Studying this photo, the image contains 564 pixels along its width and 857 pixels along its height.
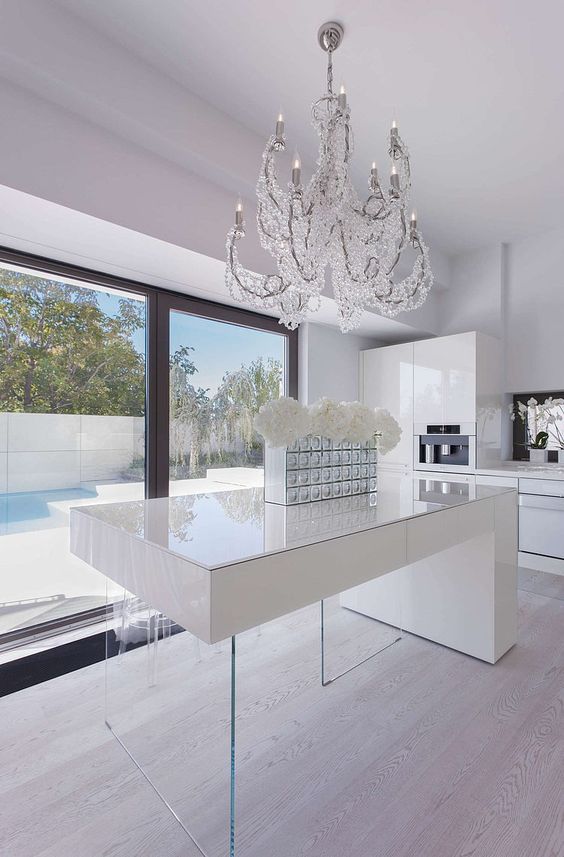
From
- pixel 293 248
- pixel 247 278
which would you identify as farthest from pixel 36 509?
pixel 293 248

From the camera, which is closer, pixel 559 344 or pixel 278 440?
pixel 278 440

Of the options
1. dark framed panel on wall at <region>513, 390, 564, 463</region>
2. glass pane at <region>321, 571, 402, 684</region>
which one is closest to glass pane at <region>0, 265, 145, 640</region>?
glass pane at <region>321, 571, 402, 684</region>

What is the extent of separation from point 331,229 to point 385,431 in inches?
33.7

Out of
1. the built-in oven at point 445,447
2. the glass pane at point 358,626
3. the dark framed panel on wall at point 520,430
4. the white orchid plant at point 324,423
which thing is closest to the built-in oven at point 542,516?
the built-in oven at point 445,447

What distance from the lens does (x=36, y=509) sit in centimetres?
243

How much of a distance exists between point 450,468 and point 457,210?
6.63ft

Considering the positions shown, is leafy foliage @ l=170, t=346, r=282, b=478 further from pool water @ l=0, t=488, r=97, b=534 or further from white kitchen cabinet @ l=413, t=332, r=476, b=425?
white kitchen cabinet @ l=413, t=332, r=476, b=425

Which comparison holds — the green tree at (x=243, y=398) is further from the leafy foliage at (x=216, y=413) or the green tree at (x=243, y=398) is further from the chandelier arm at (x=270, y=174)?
the chandelier arm at (x=270, y=174)

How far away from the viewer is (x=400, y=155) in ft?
5.65

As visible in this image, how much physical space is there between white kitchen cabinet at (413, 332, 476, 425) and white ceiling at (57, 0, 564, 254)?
4.25 ft

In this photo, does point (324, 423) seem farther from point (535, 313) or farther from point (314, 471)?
point (535, 313)

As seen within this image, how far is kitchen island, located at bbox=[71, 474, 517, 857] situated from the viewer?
1.07m

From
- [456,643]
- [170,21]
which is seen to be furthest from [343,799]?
[170,21]

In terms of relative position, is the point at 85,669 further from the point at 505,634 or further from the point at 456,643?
the point at 505,634
